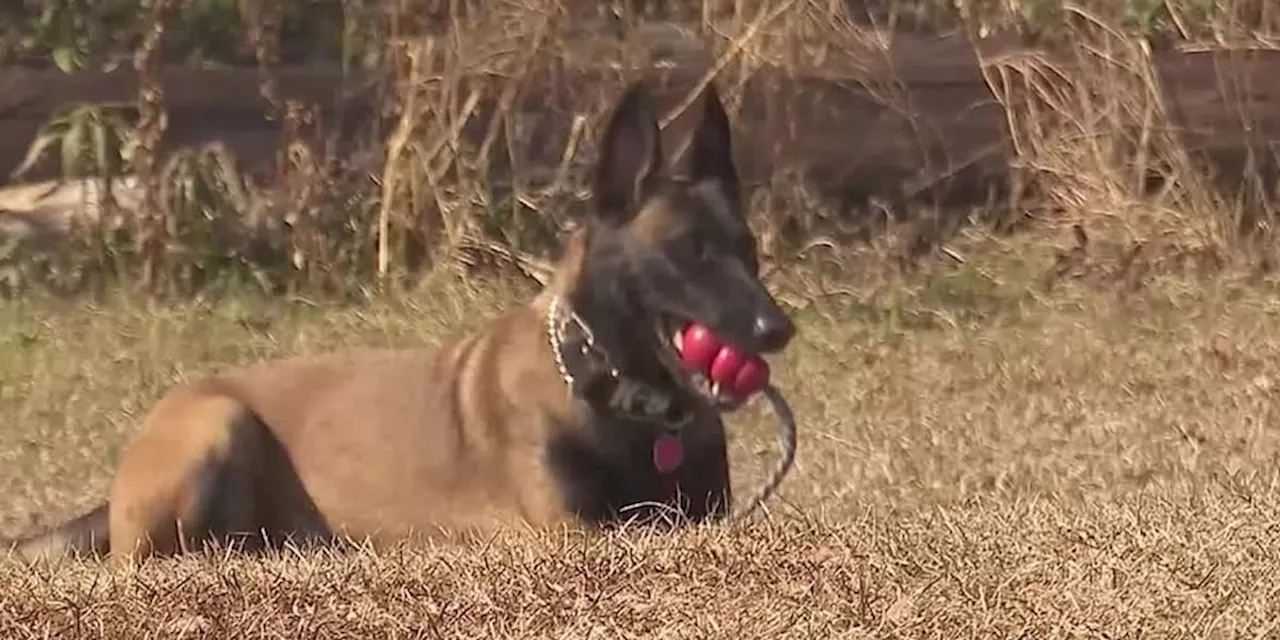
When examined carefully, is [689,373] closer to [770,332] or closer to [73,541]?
[770,332]

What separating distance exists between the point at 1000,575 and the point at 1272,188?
18.9 ft

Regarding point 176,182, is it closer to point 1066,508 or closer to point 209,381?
point 209,381

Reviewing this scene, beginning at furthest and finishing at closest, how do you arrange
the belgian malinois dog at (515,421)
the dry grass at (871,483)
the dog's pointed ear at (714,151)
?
1. the dog's pointed ear at (714,151)
2. the belgian malinois dog at (515,421)
3. the dry grass at (871,483)

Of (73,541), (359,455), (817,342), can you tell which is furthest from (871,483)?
(817,342)

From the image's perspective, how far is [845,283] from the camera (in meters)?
8.14

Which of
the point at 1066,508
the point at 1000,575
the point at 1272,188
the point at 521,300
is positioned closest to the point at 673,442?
the point at 1066,508

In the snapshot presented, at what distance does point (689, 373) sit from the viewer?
4.52 metres

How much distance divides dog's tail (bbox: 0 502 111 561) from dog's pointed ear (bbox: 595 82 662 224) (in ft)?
3.72

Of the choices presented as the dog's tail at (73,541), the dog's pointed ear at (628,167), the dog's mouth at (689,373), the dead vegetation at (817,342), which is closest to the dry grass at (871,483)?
the dead vegetation at (817,342)

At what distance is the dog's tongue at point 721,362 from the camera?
4.48 meters

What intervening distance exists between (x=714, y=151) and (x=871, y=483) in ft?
2.98

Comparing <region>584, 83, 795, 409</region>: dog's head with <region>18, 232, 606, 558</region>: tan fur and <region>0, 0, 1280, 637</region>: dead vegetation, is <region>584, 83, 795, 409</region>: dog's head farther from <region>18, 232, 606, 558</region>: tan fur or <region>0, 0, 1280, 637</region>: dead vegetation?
<region>0, 0, 1280, 637</region>: dead vegetation

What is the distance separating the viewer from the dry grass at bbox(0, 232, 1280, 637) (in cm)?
335

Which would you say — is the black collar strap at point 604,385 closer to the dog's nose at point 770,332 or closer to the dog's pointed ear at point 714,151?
the dog's nose at point 770,332
